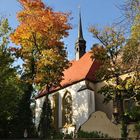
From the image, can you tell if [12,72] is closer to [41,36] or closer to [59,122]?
[41,36]

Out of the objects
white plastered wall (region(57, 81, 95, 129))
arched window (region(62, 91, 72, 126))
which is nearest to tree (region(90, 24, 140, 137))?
white plastered wall (region(57, 81, 95, 129))

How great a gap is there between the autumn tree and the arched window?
17.9ft

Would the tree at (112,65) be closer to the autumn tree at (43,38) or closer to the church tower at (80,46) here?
the autumn tree at (43,38)

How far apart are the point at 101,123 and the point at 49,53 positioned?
6900 mm

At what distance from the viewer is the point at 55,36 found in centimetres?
2717

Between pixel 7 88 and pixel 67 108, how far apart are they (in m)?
9.31

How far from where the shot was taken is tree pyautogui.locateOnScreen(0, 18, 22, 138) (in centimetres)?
2523

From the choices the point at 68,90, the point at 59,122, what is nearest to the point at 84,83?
the point at 68,90

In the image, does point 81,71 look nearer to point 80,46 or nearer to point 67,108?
point 67,108

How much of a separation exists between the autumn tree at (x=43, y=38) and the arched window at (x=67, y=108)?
5.46 m

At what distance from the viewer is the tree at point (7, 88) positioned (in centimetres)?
2523

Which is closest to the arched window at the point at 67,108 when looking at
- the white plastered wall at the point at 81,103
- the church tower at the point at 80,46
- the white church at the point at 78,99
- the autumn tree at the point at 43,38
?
the white church at the point at 78,99

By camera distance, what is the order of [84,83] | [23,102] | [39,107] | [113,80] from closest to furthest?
[113,80] < [23,102] < [84,83] < [39,107]

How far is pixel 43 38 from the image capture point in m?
27.3
